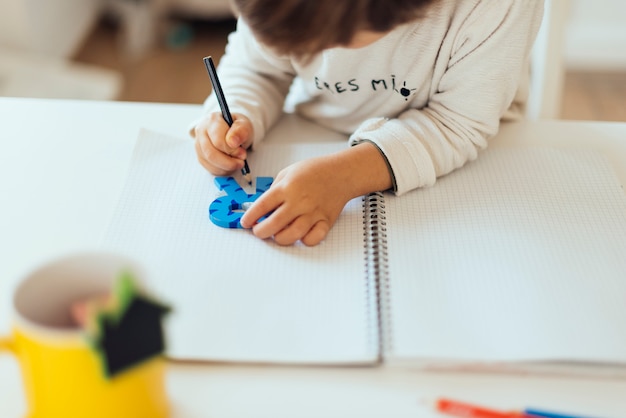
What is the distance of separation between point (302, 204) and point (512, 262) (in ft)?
0.59

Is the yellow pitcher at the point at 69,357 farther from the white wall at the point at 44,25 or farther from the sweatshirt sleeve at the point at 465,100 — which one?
the white wall at the point at 44,25

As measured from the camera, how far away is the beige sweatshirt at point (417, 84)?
27.9 inches

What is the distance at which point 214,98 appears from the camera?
79 centimetres

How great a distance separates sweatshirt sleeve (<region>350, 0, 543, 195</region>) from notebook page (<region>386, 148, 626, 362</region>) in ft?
0.08

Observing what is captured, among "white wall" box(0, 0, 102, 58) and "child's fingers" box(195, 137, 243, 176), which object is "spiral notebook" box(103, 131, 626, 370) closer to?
"child's fingers" box(195, 137, 243, 176)

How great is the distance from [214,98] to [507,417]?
47cm

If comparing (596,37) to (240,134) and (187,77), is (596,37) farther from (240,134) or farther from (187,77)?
(240,134)

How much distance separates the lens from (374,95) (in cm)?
81

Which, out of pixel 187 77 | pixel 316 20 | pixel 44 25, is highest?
pixel 316 20

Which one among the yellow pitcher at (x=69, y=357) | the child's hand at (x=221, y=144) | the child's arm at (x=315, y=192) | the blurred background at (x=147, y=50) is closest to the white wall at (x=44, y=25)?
the blurred background at (x=147, y=50)

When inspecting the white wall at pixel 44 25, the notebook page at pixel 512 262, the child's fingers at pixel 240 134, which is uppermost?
the child's fingers at pixel 240 134

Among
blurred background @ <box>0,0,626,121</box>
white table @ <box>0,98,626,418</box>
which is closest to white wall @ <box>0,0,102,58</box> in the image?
blurred background @ <box>0,0,626,121</box>

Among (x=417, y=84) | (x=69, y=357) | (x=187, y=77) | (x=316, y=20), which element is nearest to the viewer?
(x=69, y=357)

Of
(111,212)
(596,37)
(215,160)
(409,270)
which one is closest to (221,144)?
(215,160)
